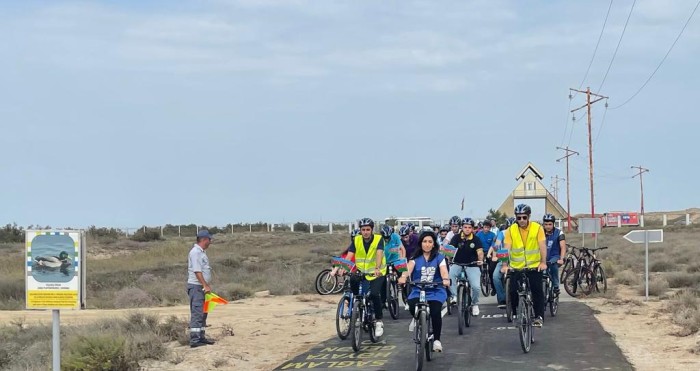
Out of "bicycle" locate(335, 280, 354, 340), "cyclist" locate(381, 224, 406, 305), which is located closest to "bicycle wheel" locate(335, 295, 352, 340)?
"bicycle" locate(335, 280, 354, 340)

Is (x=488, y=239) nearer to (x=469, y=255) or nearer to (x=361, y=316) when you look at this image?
(x=469, y=255)

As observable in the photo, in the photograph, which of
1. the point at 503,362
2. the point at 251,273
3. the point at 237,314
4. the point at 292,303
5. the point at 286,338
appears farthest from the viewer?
the point at 251,273

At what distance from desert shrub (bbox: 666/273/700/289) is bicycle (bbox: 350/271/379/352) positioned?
12669 millimetres

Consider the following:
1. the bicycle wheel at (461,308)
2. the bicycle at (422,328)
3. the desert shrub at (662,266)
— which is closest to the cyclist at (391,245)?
the bicycle wheel at (461,308)

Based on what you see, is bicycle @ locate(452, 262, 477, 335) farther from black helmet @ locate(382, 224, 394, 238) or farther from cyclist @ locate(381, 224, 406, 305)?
black helmet @ locate(382, 224, 394, 238)

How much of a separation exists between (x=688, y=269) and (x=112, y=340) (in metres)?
20.6

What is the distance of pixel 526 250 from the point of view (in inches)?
456

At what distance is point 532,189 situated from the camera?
215ft

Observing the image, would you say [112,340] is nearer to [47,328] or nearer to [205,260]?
[205,260]

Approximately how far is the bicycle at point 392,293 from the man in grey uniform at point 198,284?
4.63 meters

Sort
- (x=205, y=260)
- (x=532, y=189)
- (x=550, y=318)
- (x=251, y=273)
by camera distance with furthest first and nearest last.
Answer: (x=532, y=189) → (x=251, y=273) → (x=550, y=318) → (x=205, y=260)

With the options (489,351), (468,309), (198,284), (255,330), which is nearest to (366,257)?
(489,351)

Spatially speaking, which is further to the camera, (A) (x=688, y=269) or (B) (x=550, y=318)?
(A) (x=688, y=269)

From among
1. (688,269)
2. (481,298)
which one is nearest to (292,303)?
(481,298)
